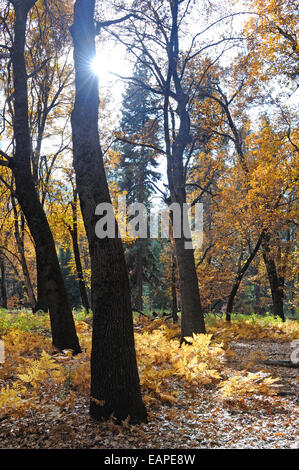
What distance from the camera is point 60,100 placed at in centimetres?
1287

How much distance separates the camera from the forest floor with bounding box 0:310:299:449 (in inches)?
126

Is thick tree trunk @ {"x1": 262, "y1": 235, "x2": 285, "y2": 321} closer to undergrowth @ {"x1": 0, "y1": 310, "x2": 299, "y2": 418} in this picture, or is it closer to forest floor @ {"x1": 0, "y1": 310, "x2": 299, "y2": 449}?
undergrowth @ {"x1": 0, "y1": 310, "x2": 299, "y2": 418}

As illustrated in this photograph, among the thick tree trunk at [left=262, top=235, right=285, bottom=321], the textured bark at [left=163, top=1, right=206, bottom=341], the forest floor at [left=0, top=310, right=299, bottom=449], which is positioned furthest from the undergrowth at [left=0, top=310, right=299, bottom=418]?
the thick tree trunk at [left=262, top=235, right=285, bottom=321]

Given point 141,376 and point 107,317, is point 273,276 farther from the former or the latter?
point 107,317

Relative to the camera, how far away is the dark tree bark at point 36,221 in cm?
619

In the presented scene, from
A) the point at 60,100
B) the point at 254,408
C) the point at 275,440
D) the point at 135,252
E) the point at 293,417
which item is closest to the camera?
the point at 275,440

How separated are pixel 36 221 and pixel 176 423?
4271 mm

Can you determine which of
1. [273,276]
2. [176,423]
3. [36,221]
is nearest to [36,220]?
[36,221]

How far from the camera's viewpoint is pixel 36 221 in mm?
6234

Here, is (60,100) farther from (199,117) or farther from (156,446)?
(156,446)

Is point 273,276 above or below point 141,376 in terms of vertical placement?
above

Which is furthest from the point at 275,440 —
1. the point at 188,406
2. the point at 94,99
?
the point at 94,99

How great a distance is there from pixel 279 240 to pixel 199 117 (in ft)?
18.9

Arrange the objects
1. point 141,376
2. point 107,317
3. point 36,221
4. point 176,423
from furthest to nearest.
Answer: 1. point 36,221
2. point 141,376
3. point 176,423
4. point 107,317
